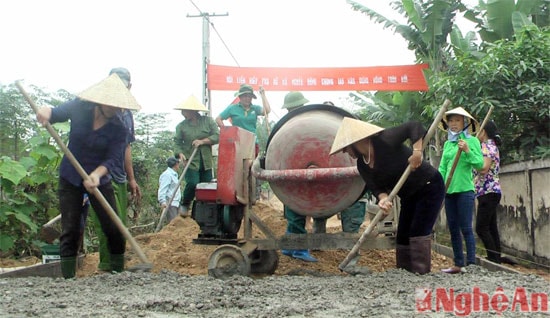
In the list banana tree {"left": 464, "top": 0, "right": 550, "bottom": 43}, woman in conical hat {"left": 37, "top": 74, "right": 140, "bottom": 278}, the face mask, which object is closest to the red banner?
banana tree {"left": 464, "top": 0, "right": 550, "bottom": 43}

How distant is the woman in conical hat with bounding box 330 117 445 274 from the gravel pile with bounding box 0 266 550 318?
1.21ft

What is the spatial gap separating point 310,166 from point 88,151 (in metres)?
1.84

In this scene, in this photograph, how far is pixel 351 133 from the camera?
4137 mm

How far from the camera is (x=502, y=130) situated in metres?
7.78

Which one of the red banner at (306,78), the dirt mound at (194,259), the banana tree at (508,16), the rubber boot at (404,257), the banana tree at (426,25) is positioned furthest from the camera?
the red banner at (306,78)

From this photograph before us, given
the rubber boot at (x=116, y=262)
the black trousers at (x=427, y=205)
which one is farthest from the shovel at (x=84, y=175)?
the black trousers at (x=427, y=205)

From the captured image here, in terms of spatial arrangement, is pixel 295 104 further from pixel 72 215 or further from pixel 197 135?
pixel 72 215

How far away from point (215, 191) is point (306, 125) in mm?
1005

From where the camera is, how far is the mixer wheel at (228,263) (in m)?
4.66

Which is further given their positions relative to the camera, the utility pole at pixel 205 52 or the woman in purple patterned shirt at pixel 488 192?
the utility pole at pixel 205 52

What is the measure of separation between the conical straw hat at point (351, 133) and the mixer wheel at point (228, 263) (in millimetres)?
1269

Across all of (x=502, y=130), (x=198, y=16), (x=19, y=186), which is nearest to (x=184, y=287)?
(x=19, y=186)

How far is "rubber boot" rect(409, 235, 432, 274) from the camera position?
14.1 ft

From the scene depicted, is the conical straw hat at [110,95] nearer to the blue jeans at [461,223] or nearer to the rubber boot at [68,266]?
the rubber boot at [68,266]
